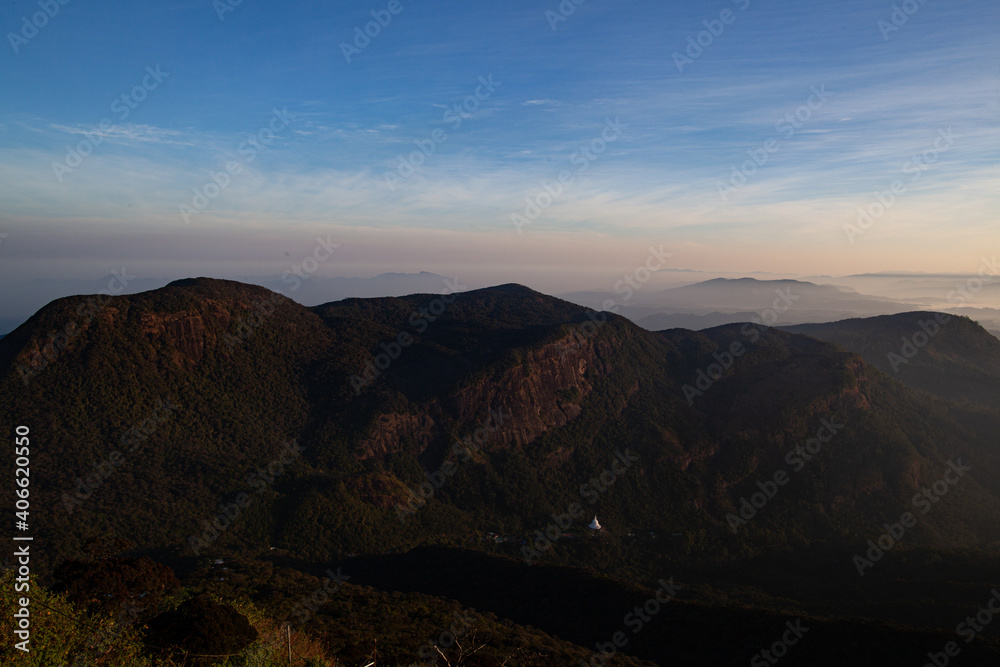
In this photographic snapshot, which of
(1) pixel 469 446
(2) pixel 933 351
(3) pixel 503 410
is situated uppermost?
(3) pixel 503 410

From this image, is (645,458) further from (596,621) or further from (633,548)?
(596,621)

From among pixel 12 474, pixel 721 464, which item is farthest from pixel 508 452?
pixel 12 474

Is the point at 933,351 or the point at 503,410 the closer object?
the point at 503,410

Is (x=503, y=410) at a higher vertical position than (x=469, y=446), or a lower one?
higher

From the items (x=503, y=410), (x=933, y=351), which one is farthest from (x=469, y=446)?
(x=933, y=351)

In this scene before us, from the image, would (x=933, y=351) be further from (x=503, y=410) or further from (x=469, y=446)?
(x=469, y=446)

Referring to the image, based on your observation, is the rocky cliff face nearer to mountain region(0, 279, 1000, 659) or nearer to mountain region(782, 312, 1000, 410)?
mountain region(0, 279, 1000, 659)
